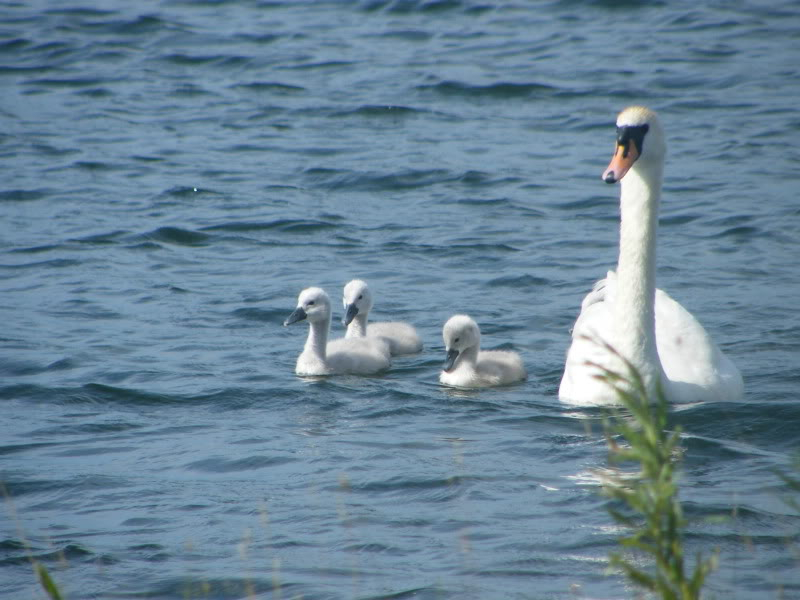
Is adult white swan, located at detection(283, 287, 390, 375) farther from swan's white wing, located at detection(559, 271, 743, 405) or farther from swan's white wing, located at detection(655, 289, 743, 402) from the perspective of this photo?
swan's white wing, located at detection(655, 289, 743, 402)

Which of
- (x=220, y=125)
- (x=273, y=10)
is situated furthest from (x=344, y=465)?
(x=273, y=10)

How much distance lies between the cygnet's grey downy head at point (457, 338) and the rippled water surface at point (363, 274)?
11.7 inches

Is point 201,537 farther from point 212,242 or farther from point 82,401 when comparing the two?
point 212,242

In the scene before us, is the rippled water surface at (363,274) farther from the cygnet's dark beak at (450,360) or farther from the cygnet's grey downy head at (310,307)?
the cygnet's grey downy head at (310,307)

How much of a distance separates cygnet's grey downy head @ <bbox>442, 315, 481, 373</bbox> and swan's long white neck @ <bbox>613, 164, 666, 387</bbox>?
1390 mm

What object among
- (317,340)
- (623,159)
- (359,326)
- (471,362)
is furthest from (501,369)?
(623,159)

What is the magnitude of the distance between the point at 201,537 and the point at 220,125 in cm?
1265

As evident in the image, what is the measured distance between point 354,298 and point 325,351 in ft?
1.92

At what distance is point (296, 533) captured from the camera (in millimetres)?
6473

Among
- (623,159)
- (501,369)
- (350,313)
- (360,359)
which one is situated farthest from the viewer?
(350,313)

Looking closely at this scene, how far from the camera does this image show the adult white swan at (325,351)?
9.74 metres

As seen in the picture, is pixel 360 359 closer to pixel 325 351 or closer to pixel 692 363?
pixel 325 351

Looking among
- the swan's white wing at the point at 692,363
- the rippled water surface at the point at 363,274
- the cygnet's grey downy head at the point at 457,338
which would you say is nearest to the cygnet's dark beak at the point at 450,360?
the cygnet's grey downy head at the point at 457,338

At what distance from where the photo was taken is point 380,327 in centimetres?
1038
